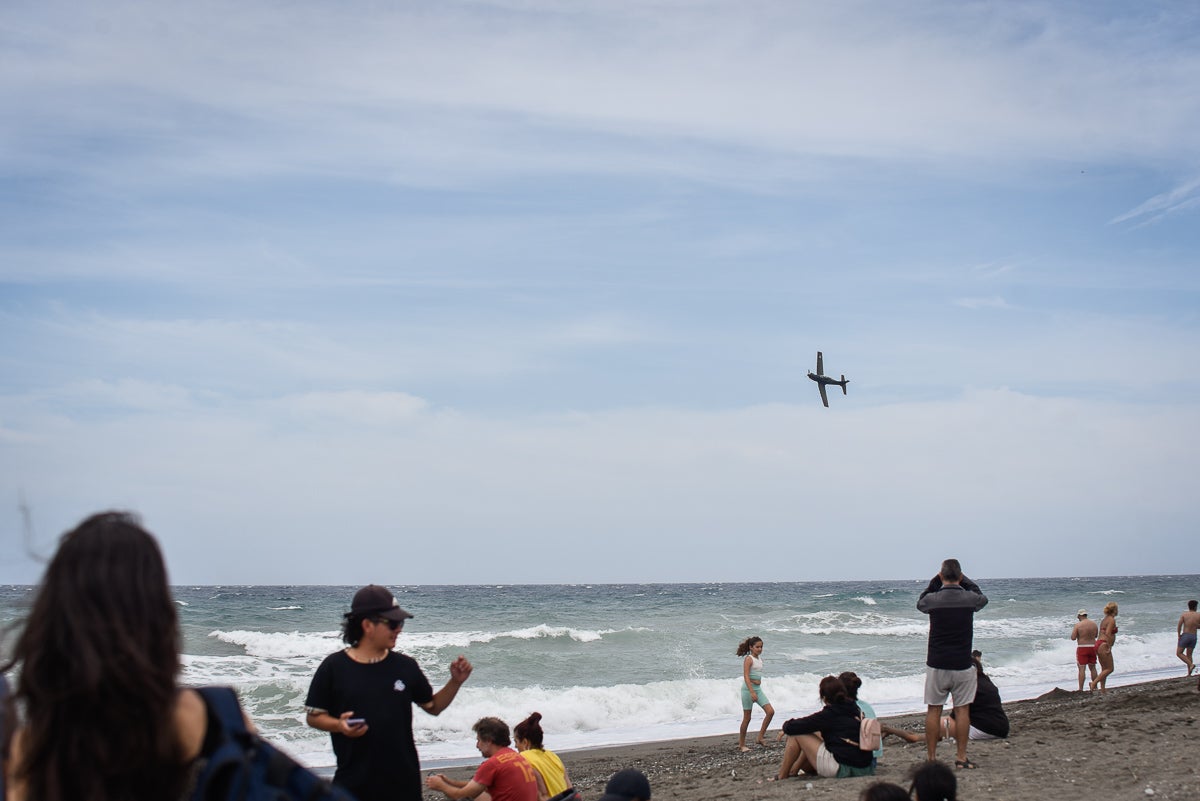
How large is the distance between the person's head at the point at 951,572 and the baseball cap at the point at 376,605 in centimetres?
511

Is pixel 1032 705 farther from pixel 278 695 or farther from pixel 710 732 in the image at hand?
pixel 278 695

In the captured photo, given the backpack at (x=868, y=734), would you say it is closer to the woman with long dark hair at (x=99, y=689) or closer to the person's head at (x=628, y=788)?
the person's head at (x=628, y=788)

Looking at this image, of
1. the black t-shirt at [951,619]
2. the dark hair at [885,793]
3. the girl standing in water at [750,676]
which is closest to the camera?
the dark hair at [885,793]

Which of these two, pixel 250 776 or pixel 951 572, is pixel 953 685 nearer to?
pixel 951 572

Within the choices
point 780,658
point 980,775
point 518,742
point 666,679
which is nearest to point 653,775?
point 980,775

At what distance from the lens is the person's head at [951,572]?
8148mm

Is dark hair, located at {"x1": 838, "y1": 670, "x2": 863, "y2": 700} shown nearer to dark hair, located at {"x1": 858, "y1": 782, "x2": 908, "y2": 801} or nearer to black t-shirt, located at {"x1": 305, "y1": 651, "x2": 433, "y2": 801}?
dark hair, located at {"x1": 858, "y1": 782, "x2": 908, "y2": 801}

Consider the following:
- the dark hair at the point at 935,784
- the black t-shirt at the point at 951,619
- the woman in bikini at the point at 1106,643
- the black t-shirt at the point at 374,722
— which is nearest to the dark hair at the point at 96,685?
the black t-shirt at the point at 374,722

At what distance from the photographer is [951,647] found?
839cm

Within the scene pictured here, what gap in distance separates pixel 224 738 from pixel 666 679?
877 inches

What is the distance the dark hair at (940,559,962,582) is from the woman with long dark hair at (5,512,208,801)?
7.17 meters

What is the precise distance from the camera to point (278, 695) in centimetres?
1966

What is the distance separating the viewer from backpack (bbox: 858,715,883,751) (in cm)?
886

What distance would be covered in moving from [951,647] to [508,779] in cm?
409
